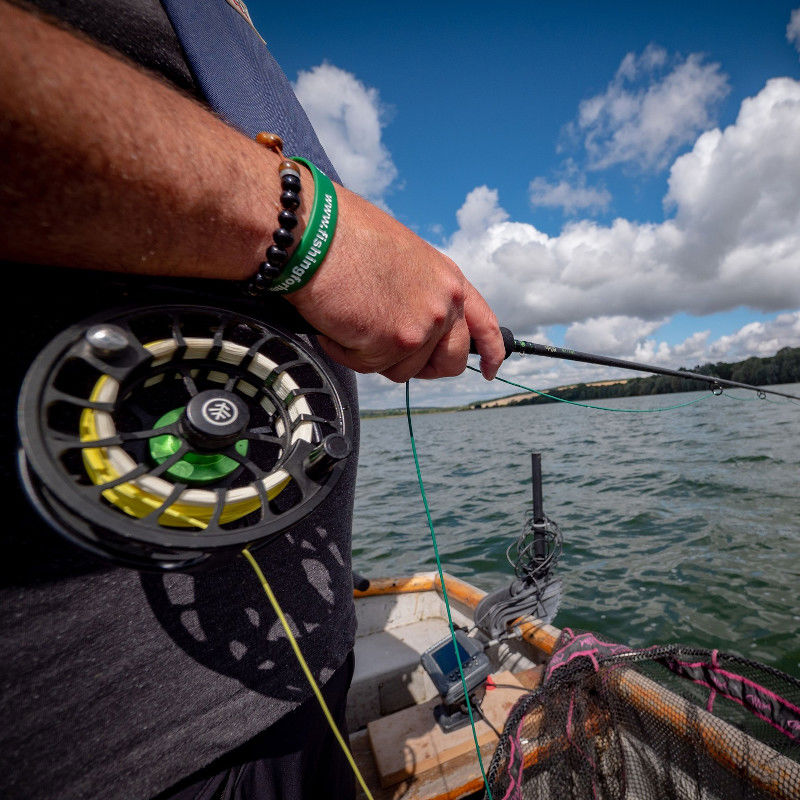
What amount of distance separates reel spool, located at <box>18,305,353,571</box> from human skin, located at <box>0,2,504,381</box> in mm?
144

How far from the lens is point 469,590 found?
509cm

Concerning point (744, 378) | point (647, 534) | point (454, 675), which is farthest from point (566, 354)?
point (744, 378)

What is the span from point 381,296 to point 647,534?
9.90 m

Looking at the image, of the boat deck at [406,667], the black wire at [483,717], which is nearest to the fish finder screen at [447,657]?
the black wire at [483,717]

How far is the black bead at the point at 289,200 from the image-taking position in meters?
0.90

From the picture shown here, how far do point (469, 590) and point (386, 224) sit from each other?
496 cm

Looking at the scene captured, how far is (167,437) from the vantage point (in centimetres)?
93

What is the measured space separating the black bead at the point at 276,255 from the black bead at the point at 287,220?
0.16 feet

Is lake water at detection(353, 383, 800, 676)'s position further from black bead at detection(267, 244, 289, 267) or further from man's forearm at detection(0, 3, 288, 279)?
man's forearm at detection(0, 3, 288, 279)

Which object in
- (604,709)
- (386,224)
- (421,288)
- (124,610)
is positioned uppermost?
(386,224)

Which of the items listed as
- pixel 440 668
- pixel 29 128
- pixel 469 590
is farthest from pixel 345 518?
pixel 469 590

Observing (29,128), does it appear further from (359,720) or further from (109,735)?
(359,720)

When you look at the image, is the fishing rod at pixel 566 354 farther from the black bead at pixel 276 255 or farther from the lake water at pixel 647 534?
the lake water at pixel 647 534

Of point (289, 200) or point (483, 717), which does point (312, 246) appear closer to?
point (289, 200)
